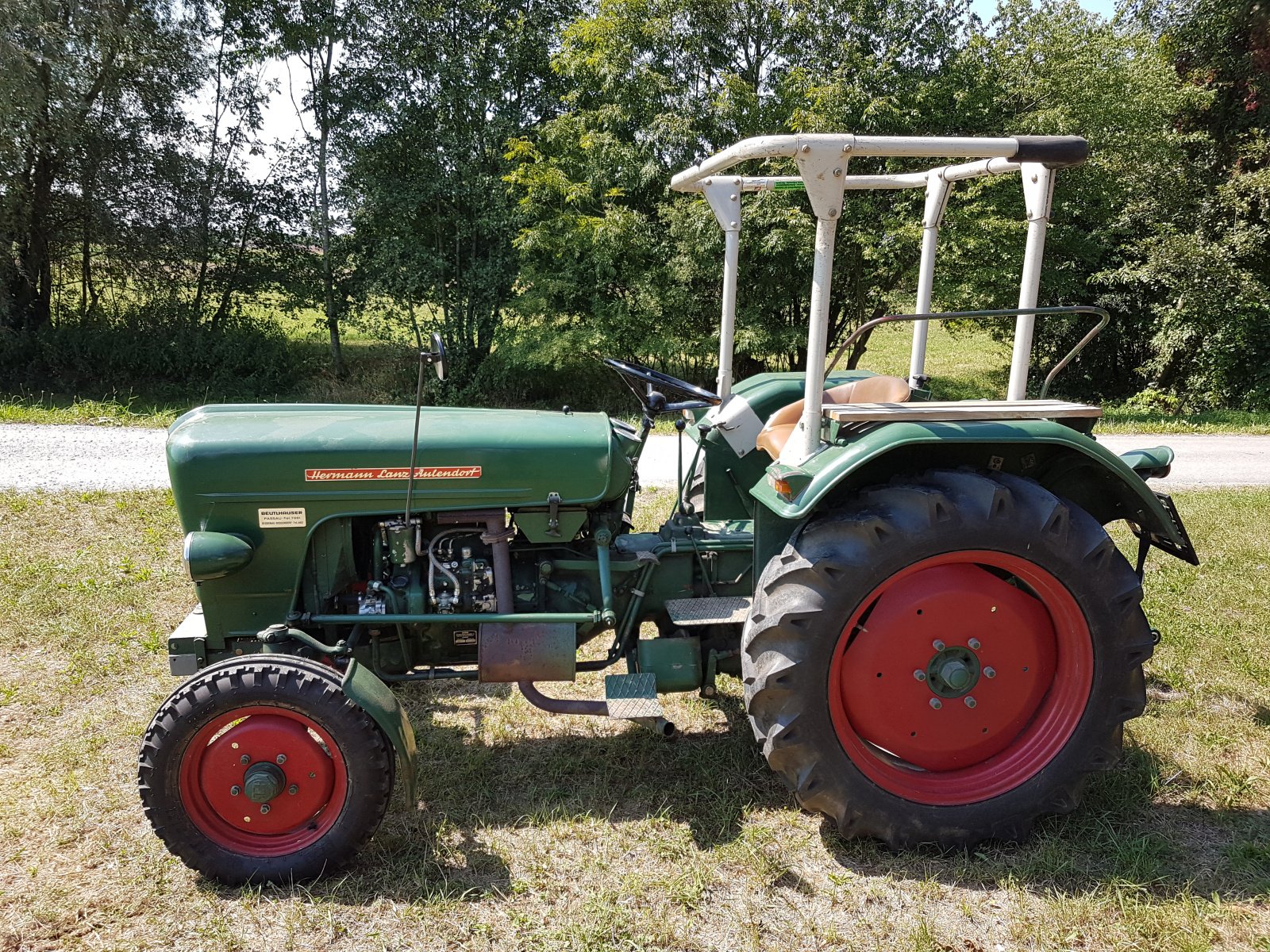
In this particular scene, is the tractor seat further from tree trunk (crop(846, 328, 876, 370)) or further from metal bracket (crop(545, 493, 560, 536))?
tree trunk (crop(846, 328, 876, 370))

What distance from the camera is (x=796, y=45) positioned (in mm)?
10648

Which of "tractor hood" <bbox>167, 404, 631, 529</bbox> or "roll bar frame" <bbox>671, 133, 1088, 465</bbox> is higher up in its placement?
"roll bar frame" <bbox>671, 133, 1088, 465</bbox>

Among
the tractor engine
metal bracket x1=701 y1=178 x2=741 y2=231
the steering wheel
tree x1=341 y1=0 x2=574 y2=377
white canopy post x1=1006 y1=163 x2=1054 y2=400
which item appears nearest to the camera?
white canopy post x1=1006 y1=163 x2=1054 y2=400

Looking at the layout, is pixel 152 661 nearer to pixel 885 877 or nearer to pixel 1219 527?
pixel 885 877

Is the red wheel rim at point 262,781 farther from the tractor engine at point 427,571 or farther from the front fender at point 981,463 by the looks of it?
the front fender at point 981,463

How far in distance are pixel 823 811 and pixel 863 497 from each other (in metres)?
0.91

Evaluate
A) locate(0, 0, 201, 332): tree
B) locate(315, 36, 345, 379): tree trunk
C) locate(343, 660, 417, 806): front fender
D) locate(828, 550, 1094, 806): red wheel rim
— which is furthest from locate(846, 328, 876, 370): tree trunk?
locate(0, 0, 201, 332): tree

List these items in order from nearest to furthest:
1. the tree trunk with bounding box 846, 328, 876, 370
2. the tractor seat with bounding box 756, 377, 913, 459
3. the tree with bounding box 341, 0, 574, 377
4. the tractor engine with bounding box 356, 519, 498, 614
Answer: the tractor engine with bounding box 356, 519, 498, 614, the tractor seat with bounding box 756, 377, 913, 459, the tree trunk with bounding box 846, 328, 876, 370, the tree with bounding box 341, 0, 574, 377

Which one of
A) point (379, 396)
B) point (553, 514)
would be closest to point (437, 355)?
point (553, 514)

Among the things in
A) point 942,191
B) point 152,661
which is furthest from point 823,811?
point 152,661

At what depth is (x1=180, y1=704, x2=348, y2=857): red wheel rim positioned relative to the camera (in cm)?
237

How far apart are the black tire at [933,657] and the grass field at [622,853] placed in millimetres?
177

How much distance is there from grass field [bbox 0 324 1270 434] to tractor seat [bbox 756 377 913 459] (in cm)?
655

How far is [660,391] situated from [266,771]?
1819 millimetres
